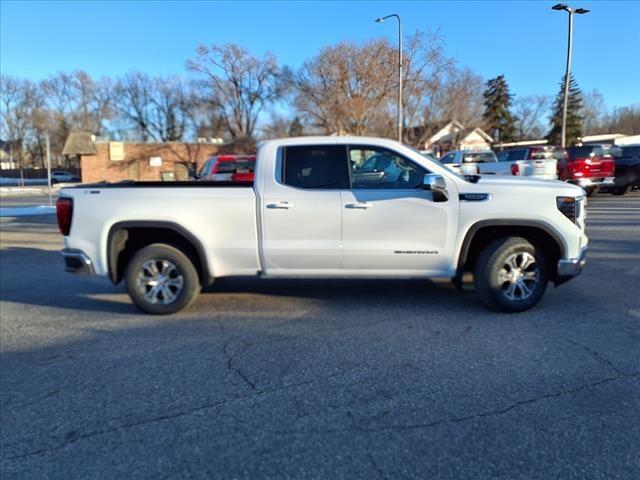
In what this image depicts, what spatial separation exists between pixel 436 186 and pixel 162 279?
3.14m

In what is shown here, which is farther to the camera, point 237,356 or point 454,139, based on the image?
point 454,139

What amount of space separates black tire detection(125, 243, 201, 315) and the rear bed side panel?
0.32m

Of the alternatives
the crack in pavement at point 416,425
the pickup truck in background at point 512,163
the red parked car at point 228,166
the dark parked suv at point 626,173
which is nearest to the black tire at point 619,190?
the dark parked suv at point 626,173

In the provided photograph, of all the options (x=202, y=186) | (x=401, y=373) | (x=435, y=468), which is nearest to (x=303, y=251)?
(x=202, y=186)

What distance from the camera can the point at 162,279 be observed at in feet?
17.1

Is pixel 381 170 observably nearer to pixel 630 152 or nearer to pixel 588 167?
pixel 588 167

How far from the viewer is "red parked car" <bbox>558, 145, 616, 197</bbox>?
635 inches

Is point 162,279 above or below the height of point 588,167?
below

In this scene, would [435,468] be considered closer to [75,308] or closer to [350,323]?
[350,323]

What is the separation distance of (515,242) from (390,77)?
50.0ft

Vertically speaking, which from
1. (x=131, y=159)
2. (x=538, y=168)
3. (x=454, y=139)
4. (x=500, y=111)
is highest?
(x=500, y=111)

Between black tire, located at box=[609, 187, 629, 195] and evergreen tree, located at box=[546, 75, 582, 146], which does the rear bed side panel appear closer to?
black tire, located at box=[609, 187, 629, 195]

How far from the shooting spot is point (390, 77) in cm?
1870

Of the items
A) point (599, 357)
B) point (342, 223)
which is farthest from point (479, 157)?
point (599, 357)
